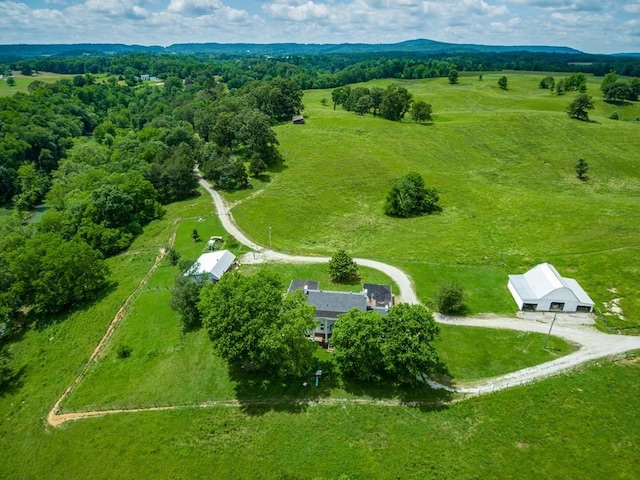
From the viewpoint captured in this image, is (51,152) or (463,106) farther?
(463,106)

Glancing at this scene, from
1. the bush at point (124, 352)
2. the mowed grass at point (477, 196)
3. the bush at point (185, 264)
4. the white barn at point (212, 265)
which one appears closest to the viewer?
the bush at point (124, 352)

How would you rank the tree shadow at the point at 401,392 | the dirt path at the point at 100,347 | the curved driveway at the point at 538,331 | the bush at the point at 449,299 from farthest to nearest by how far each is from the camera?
the bush at the point at 449,299 < the dirt path at the point at 100,347 < the curved driveway at the point at 538,331 < the tree shadow at the point at 401,392

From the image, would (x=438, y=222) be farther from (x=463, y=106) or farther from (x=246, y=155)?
(x=463, y=106)

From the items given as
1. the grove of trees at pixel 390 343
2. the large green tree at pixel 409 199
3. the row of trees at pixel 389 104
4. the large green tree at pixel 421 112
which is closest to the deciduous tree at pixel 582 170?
the large green tree at pixel 409 199

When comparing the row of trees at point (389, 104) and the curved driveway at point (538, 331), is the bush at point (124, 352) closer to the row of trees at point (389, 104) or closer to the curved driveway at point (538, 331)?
the curved driveway at point (538, 331)

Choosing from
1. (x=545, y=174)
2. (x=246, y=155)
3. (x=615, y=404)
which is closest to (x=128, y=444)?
(x=615, y=404)

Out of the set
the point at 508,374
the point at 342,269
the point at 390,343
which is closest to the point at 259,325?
the point at 390,343
